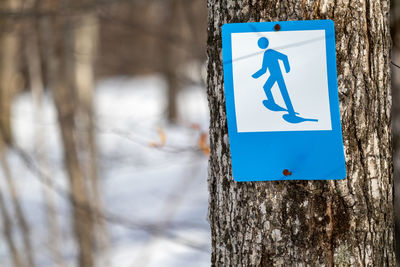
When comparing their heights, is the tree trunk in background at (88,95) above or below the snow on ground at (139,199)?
above

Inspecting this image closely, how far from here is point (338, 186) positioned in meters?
0.99

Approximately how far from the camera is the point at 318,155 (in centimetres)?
99

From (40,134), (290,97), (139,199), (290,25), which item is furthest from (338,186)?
(139,199)

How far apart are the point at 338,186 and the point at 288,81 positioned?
0.24 m

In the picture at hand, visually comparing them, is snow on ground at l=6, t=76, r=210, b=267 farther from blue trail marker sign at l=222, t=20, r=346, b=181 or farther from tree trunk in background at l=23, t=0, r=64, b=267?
blue trail marker sign at l=222, t=20, r=346, b=181

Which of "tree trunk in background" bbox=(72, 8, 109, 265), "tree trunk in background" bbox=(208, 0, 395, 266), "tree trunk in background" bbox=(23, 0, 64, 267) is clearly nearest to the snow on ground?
"tree trunk in background" bbox=(23, 0, 64, 267)

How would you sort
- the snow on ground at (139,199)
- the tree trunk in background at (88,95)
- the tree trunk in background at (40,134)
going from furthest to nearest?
the snow on ground at (139,199), the tree trunk in background at (88,95), the tree trunk in background at (40,134)

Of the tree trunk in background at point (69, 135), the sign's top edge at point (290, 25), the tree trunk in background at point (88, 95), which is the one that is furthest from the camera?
the tree trunk in background at point (88, 95)

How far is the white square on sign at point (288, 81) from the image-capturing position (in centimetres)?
98

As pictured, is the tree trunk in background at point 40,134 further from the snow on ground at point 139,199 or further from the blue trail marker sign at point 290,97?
the blue trail marker sign at point 290,97

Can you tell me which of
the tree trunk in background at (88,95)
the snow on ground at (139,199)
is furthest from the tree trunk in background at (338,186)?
the tree trunk in background at (88,95)

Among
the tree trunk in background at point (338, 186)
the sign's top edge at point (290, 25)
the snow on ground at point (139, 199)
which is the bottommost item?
the snow on ground at point (139, 199)

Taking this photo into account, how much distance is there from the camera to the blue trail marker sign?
3.22 feet

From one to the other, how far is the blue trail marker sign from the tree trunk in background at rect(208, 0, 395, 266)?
2 cm
